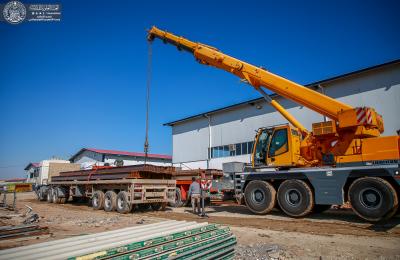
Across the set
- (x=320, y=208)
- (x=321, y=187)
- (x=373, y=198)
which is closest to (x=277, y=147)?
(x=321, y=187)

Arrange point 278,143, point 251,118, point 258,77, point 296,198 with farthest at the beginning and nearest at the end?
point 251,118 → point 258,77 → point 278,143 → point 296,198

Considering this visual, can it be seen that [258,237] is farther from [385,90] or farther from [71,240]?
[385,90]

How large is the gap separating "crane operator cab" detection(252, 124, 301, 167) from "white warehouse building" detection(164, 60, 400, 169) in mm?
8078

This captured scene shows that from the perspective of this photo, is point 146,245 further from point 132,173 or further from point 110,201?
point 110,201

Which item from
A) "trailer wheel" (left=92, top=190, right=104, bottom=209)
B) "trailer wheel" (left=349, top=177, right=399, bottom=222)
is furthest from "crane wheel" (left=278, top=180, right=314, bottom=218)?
"trailer wheel" (left=92, top=190, right=104, bottom=209)

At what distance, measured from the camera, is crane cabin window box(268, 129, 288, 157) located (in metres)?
12.6

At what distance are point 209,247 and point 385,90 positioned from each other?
674 inches

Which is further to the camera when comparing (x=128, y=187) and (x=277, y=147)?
(x=128, y=187)

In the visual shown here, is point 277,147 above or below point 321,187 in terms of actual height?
above

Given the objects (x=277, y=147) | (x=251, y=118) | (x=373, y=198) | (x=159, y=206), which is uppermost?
(x=251, y=118)

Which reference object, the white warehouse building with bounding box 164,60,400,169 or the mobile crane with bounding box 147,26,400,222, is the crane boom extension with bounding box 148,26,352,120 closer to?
the mobile crane with bounding box 147,26,400,222

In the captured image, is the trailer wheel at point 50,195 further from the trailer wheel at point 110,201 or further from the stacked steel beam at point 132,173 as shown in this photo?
the trailer wheel at point 110,201

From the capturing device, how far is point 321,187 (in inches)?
444

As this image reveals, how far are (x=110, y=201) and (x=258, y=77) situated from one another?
29.5ft
